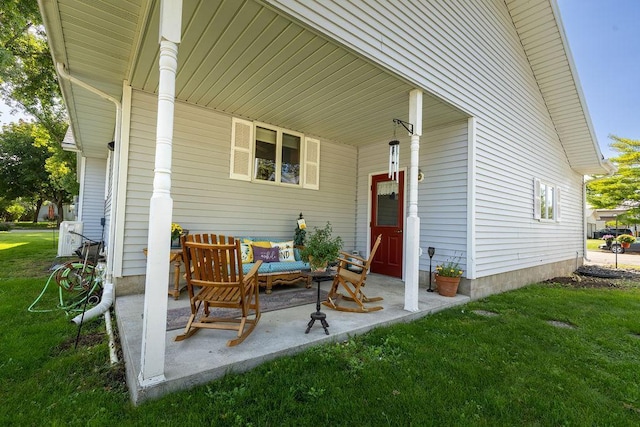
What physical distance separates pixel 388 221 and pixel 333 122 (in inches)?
89.8

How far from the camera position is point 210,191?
4.78m

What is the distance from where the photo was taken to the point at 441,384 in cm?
221

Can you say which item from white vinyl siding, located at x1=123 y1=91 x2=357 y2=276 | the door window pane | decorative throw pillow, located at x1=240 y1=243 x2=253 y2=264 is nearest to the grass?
white vinyl siding, located at x1=123 y1=91 x2=357 y2=276

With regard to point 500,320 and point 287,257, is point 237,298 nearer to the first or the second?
point 287,257

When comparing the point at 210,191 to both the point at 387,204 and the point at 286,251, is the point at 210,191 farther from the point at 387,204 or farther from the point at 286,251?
the point at 387,204

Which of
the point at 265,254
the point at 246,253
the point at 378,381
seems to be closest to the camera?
the point at 378,381

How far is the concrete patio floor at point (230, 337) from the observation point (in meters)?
2.04

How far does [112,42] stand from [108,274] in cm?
289

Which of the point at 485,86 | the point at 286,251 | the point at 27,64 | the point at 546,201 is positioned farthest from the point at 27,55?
the point at 546,201

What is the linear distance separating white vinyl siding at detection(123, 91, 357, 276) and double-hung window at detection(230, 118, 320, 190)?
0.44 ft

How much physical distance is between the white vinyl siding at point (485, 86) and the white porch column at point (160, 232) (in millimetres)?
1070

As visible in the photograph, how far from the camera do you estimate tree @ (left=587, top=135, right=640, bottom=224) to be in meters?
12.8

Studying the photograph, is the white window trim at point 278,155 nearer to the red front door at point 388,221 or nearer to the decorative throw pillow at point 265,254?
the decorative throw pillow at point 265,254

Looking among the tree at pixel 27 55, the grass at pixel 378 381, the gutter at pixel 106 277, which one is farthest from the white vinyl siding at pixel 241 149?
the tree at pixel 27 55
